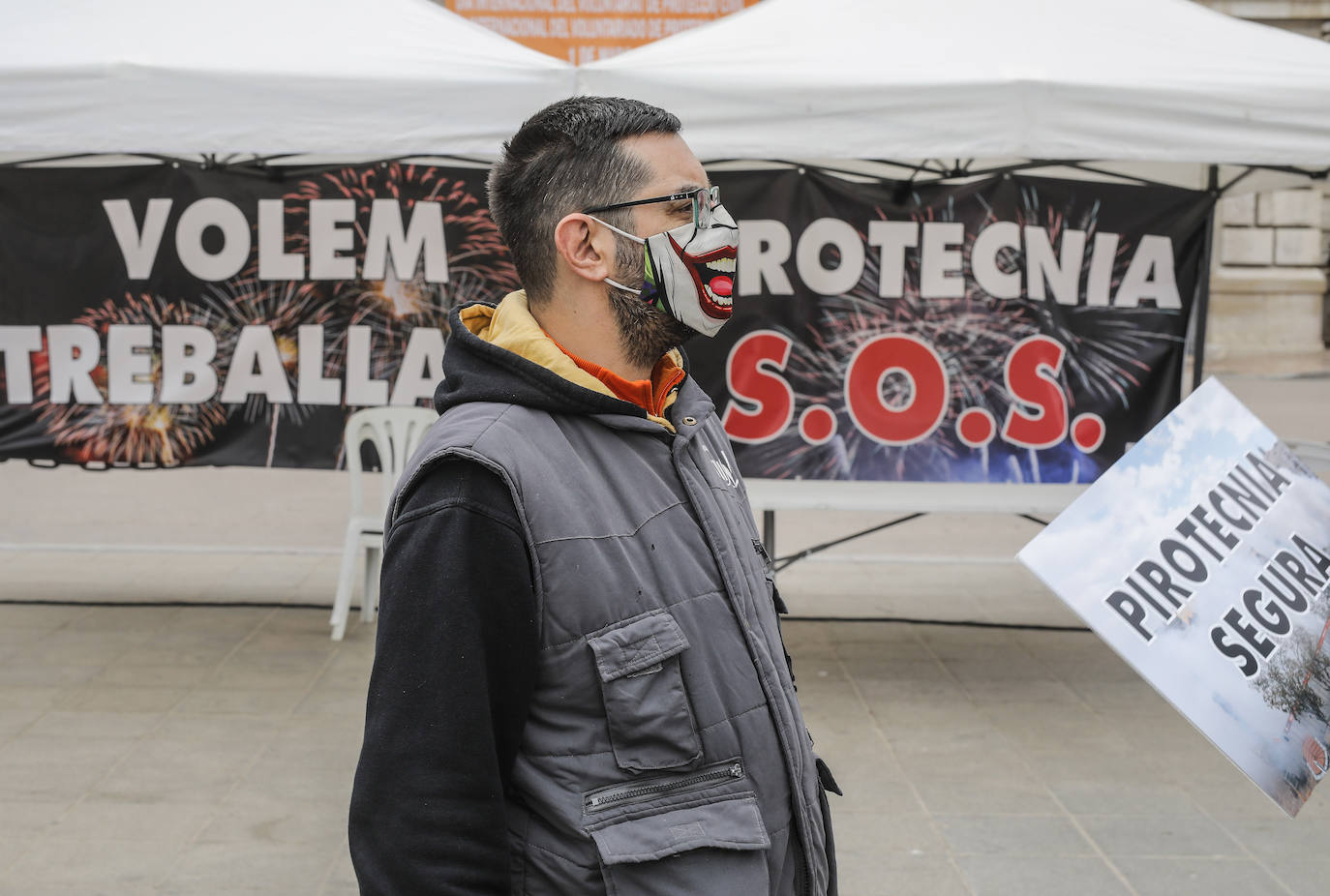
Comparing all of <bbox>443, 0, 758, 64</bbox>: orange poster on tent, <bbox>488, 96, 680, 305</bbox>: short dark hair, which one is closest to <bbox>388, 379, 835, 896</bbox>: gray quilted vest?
<bbox>488, 96, 680, 305</bbox>: short dark hair

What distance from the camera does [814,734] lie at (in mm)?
4684

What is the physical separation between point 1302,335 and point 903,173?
17513 mm

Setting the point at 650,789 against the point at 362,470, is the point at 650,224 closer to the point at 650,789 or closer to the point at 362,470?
the point at 650,789

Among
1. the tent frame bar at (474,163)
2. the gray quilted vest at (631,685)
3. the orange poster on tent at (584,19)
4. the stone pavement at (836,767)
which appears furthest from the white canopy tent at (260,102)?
the orange poster on tent at (584,19)

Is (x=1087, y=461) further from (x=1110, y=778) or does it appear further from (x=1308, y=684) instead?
(x=1308, y=684)

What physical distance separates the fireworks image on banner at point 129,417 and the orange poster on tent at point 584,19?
274 inches

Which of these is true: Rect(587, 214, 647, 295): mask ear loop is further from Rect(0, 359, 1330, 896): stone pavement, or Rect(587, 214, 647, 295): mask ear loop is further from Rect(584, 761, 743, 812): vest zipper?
Rect(0, 359, 1330, 896): stone pavement

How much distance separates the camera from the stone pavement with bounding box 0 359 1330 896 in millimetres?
3664

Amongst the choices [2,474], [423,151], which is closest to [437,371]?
[423,151]

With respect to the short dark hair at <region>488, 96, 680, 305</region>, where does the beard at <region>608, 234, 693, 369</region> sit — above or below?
below

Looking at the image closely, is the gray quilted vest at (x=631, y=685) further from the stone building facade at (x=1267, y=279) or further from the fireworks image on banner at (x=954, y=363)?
the stone building facade at (x=1267, y=279)

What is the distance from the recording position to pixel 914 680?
539cm

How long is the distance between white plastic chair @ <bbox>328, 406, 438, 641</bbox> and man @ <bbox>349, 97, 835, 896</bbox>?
4.29 meters

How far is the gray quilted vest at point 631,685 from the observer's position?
139cm
